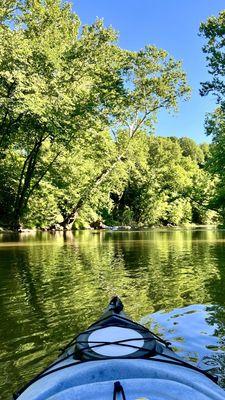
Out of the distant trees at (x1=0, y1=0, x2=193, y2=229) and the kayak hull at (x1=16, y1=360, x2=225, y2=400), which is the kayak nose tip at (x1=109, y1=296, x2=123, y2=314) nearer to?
the kayak hull at (x1=16, y1=360, x2=225, y2=400)

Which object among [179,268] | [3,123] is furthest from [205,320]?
[3,123]

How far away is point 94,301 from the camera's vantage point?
886 cm

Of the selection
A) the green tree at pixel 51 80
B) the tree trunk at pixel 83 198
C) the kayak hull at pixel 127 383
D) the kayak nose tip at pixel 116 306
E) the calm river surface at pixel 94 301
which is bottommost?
the calm river surface at pixel 94 301

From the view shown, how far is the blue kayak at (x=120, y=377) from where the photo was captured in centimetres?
274

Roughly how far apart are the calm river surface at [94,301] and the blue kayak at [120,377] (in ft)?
5.03

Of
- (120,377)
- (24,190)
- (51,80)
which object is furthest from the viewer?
(24,190)

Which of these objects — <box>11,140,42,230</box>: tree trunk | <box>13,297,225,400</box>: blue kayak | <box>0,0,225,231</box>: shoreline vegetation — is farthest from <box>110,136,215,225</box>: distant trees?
<box>13,297,225,400</box>: blue kayak

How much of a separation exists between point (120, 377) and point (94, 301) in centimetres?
602

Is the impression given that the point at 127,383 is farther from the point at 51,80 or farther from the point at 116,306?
the point at 51,80

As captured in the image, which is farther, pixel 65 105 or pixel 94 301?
pixel 65 105

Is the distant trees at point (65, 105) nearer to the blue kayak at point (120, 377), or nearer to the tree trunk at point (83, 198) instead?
the tree trunk at point (83, 198)

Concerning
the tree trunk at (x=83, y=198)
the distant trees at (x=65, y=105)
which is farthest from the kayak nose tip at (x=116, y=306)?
the tree trunk at (x=83, y=198)

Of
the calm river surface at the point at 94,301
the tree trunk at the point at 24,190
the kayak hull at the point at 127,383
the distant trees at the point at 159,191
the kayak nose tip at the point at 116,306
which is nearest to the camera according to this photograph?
the kayak hull at the point at 127,383

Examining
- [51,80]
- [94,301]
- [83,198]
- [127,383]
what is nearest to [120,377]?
[127,383]
